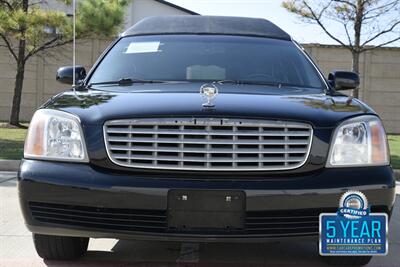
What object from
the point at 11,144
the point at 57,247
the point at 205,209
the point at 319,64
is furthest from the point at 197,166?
the point at 319,64

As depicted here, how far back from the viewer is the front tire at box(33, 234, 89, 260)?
365 cm

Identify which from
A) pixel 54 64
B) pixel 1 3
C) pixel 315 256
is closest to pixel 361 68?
pixel 54 64

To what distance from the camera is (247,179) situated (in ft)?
10.3

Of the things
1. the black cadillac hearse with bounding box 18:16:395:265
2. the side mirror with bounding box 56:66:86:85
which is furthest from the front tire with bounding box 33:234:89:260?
the side mirror with bounding box 56:66:86:85

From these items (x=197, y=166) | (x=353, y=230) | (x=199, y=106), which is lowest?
(x=353, y=230)

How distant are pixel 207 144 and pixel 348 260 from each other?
131 cm

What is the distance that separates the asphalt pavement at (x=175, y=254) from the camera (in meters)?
3.92

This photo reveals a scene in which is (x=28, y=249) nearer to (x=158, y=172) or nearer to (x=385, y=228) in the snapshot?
(x=158, y=172)

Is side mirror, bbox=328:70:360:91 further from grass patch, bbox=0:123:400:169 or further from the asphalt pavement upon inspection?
grass patch, bbox=0:123:400:169

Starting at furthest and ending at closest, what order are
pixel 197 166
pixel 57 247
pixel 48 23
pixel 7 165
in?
pixel 48 23, pixel 7 165, pixel 57 247, pixel 197 166

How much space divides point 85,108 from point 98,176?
461 mm

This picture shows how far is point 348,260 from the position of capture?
3.76m

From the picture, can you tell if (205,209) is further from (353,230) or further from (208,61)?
(208,61)

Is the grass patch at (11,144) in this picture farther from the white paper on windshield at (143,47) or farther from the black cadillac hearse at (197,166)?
the black cadillac hearse at (197,166)
